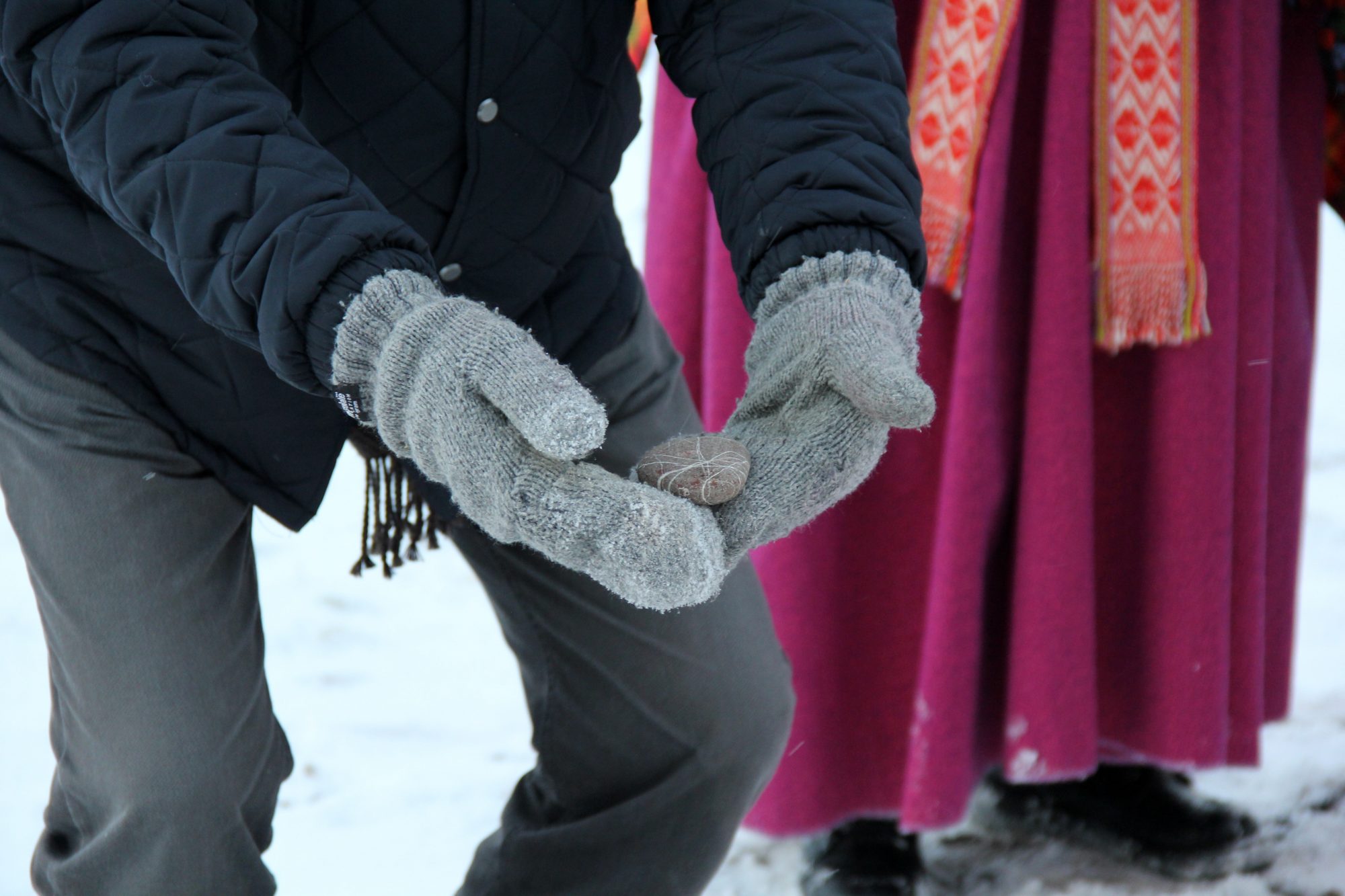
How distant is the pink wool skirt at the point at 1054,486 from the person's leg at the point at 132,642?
0.80 meters

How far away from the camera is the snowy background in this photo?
1636 millimetres

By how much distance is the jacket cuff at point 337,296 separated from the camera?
31.2 inches

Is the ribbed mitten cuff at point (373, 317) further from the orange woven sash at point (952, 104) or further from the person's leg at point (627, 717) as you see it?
the orange woven sash at point (952, 104)

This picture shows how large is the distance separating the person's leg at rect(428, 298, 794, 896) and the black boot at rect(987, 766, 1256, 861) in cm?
71

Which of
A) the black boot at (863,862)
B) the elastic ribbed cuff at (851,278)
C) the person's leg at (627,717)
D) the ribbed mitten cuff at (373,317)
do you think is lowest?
the black boot at (863,862)

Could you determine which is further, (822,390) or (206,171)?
(822,390)

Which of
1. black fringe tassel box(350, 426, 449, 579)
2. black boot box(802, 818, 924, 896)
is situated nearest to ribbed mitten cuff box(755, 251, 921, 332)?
black fringe tassel box(350, 426, 449, 579)

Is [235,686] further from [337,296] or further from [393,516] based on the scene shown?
[337,296]

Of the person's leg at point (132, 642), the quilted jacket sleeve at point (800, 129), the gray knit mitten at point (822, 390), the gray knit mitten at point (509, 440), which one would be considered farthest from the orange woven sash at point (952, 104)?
the person's leg at point (132, 642)

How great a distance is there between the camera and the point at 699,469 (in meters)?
0.85

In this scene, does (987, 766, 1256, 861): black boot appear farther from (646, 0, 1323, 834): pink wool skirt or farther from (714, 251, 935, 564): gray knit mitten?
(714, 251, 935, 564): gray knit mitten

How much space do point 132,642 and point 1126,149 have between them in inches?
48.0

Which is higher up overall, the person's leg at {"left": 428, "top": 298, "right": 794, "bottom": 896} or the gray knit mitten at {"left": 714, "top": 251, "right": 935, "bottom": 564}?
the gray knit mitten at {"left": 714, "top": 251, "right": 935, "bottom": 564}

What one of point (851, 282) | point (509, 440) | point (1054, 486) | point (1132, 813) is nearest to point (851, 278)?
point (851, 282)
